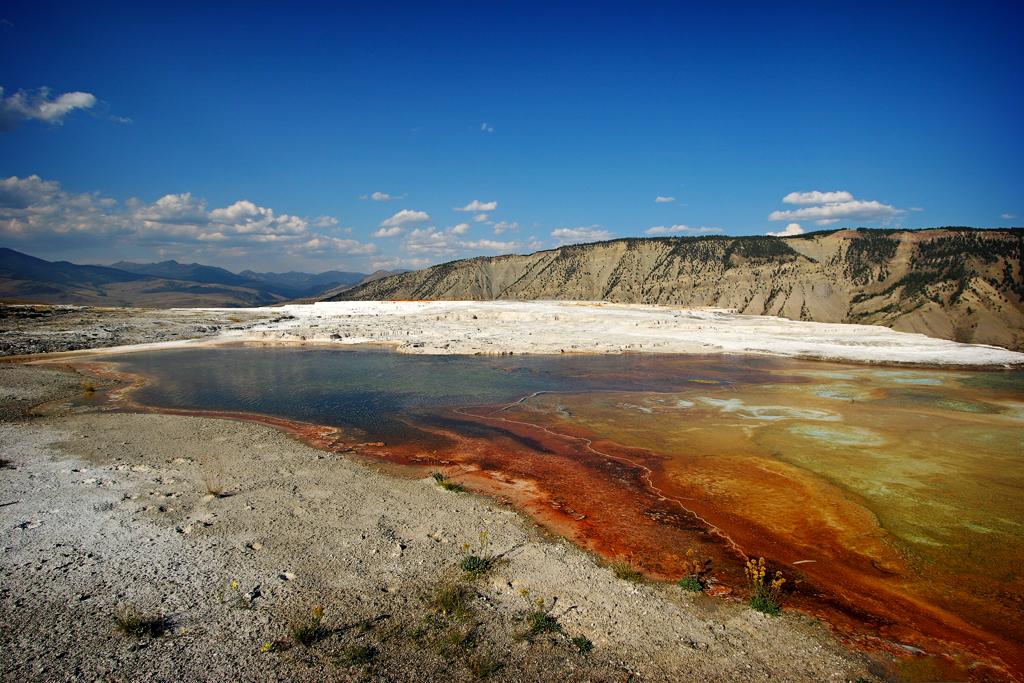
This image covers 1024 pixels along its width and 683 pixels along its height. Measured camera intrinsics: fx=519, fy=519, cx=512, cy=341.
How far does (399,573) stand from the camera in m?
7.41

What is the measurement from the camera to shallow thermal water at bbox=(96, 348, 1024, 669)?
7781 mm

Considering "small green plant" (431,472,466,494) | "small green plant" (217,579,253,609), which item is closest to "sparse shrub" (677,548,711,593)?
"small green plant" (431,472,466,494)

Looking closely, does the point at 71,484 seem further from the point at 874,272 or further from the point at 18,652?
the point at 874,272

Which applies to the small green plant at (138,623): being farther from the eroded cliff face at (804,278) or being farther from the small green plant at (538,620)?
the eroded cliff face at (804,278)

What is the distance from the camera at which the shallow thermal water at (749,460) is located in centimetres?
778

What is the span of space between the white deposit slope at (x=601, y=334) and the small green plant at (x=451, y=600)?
93.2ft

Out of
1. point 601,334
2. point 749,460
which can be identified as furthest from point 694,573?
point 601,334

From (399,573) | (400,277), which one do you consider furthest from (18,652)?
(400,277)

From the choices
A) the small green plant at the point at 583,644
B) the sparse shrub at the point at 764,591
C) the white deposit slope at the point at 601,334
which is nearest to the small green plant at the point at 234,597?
the small green plant at the point at 583,644

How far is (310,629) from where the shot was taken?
19.8 feet

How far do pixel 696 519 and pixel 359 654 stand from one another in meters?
6.57

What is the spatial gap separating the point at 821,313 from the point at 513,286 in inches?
2264

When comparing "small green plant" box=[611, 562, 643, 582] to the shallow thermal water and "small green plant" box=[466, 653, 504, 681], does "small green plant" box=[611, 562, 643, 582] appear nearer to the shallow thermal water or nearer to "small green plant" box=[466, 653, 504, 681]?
the shallow thermal water

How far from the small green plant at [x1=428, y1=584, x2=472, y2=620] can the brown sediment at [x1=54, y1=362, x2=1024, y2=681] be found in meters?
2.44
